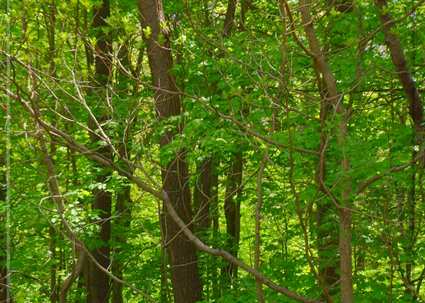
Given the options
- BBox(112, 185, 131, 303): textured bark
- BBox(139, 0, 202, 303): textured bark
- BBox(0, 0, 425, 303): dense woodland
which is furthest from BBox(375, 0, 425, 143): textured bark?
BBox(112, 185, 131, 303): textured bark

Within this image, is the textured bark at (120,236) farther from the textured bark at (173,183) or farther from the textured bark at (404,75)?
the textured bark at (404,75)

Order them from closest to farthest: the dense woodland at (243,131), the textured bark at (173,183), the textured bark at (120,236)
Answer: the dense woodland at (243,131) → the textured bark at (173,183) → the textured bark at (120,236)

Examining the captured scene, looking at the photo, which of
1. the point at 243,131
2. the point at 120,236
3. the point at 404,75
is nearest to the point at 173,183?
the point at 243,131

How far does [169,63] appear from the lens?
7.86m

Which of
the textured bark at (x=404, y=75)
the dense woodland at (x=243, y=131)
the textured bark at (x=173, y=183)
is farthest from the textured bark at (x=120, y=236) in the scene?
the textured bark at (x=404, y=75)

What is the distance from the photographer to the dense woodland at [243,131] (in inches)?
176

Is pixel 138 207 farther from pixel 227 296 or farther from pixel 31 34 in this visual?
pixel 31 34

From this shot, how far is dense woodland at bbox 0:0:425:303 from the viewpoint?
4.46 metres

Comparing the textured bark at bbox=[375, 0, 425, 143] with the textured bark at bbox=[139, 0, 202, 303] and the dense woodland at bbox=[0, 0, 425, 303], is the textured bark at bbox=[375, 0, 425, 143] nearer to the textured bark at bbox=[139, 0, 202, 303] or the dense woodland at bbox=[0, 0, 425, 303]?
the dense woodland at bbox=[0, 0, 425, 303]

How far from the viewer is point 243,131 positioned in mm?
6203

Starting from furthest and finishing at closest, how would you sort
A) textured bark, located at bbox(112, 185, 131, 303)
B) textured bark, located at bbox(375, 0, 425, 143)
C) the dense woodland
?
textured bark, located at bbox(112, 185, 131, 303)
textured bark, located at bbox(375, 0, 425, 143)
the dense woodland

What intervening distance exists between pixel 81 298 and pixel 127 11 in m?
6.63

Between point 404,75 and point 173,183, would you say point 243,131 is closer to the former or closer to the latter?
point 404,75

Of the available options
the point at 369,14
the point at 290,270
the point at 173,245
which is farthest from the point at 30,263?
the point at 369,14
